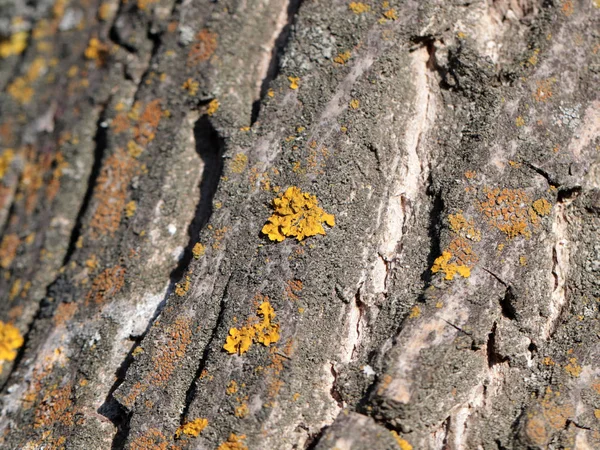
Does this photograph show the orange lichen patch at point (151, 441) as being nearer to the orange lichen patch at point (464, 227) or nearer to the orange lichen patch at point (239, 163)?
the orange lichen patch at point (239, 163)

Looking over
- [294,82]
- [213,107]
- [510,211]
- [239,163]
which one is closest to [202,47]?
[213,107]

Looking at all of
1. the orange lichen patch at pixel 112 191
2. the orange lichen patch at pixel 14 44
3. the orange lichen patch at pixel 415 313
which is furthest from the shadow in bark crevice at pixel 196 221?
the orange lichen patch at pixel 14 44

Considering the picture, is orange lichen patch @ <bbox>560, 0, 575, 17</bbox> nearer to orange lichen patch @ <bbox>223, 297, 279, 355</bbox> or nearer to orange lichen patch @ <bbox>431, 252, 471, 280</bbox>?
orange lichen patch @ <bbox>431, 252, 471, 280</bbox>

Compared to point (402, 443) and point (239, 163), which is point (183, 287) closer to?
point (239, 163)

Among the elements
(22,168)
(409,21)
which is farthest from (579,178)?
(22,168)

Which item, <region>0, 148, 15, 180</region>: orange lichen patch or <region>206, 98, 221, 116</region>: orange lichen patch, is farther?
<region>0, 148, 15, 180</region>: orange lichen patch

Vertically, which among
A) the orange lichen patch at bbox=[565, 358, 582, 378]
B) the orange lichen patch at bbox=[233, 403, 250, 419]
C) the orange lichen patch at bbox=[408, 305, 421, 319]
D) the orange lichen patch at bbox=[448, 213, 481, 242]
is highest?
the orange lichen patch at bbox=[448, 213, 481, 242]

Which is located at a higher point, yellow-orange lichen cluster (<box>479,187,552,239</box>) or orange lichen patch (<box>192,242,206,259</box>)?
yellow-orange lichen cluster (<box>479,187,552,239</box>)

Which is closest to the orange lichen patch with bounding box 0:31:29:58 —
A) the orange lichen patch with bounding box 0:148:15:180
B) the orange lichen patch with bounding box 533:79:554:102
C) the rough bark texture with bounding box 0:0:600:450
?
the orange lichen patch with bounding box 0:148:15:180
